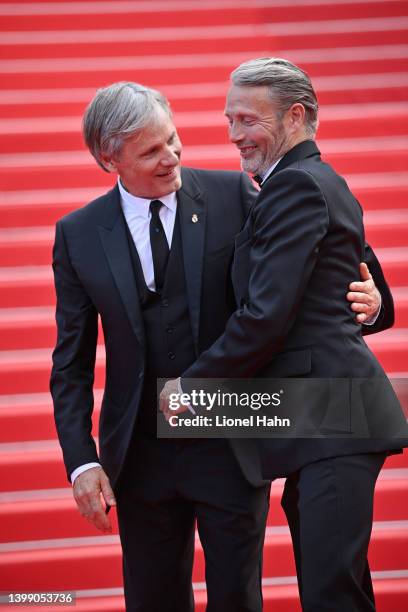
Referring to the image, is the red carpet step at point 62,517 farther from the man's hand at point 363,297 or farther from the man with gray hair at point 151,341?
the man's hand at point 363,297

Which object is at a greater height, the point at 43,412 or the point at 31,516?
the point at 43,412

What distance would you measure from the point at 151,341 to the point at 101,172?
1.58 metres

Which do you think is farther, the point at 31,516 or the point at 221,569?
the point at 31,516

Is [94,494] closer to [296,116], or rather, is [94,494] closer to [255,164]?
[255,164]

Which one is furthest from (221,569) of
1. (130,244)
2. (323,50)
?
(323,50)

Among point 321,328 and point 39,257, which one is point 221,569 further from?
point 39,257

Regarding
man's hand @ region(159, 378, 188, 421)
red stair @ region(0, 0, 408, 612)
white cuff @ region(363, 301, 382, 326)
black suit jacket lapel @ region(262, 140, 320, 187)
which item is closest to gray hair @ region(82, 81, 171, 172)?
black suit jacket lapel @ region(262, 140, 320, 187)

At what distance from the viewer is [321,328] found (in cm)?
188

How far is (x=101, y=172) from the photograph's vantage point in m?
3.58

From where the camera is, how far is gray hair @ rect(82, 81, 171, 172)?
81.9 inches

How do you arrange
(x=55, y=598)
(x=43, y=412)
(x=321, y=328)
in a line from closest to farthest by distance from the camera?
(x=321, y=328) < (x=55, y=598) < (x=43, y=412)

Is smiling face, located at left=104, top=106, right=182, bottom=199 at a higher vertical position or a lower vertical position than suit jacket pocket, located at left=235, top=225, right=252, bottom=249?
higher

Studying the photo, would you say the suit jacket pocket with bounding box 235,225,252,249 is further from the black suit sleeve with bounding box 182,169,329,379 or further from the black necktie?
the black necktie

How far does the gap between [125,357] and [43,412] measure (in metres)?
1.19
